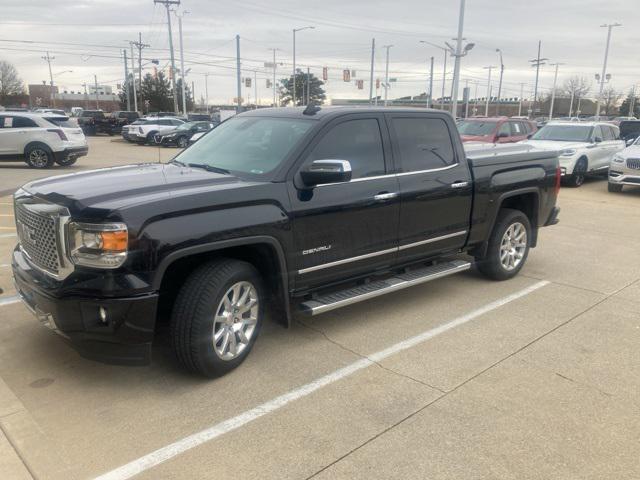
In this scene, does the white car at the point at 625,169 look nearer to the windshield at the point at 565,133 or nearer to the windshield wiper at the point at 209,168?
the windshield at the point at 565,133

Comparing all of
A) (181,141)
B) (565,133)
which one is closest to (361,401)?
(565,133)

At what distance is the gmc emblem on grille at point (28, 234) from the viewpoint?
3.74 metres

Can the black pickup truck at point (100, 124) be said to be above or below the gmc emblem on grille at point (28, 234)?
below

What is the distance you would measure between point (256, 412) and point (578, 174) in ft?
45.9

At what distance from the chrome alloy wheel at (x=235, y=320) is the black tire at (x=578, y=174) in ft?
43.4

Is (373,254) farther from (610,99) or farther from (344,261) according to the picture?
(610,99)

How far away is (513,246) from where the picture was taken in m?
6.35

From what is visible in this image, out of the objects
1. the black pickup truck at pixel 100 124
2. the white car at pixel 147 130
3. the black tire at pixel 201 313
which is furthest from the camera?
the black pickup truck at pixel 100 124

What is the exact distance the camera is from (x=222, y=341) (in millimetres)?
3807

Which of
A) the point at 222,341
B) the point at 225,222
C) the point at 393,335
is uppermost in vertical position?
the point at 225,222

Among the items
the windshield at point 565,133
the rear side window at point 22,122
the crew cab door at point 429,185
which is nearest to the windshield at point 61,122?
the rear side window at point 22,122

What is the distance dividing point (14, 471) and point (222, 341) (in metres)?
1.42

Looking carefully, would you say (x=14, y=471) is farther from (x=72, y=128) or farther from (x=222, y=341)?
(x=72, y=128)

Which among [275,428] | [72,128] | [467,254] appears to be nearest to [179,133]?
[72,128]
